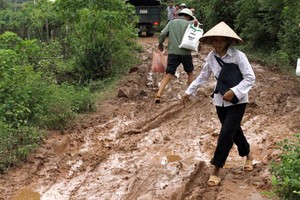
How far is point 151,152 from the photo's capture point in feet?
19.2

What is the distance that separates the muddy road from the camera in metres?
4.67

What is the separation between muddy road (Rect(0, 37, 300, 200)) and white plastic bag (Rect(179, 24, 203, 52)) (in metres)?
1.05

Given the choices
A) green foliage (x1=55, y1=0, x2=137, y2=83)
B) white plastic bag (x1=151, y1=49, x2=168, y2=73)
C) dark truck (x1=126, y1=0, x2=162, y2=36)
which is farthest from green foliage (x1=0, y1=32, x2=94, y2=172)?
dark truck (x1=126, y1=0, x2=162, y2=36)

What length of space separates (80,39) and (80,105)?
3.19 meters

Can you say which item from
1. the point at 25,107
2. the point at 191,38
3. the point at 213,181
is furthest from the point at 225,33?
the point at 191,38

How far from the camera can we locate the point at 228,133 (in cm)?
451

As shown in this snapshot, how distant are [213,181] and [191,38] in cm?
399

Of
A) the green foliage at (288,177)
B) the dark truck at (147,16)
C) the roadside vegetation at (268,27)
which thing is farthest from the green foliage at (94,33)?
the dark truck at (147,16)

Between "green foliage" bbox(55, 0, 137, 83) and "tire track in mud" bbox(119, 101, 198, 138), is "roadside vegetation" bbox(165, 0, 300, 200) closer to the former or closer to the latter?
"tire track in mud" bbox(119, 101, 198, 138)

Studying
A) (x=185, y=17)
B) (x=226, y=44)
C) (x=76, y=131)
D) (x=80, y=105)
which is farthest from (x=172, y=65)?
(x=226, y=44)

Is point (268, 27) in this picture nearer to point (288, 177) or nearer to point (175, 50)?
point (175, 50)

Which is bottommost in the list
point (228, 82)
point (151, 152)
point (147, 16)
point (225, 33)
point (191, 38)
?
point (147, 16)

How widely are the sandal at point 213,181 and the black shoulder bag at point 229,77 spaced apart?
834 millimetres

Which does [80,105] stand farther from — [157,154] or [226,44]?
[226,44]
